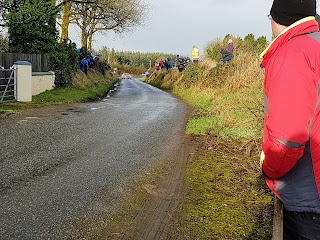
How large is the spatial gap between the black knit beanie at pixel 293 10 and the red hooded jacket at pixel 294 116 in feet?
0.15

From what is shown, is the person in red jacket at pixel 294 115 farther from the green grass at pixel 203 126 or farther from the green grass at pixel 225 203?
the green grass at pixel 203 126

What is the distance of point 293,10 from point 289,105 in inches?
21.7

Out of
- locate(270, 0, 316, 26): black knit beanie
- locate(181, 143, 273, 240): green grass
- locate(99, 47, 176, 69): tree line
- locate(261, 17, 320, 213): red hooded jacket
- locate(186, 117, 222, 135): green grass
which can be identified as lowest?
locate(181, 143, 273, 240): green grass

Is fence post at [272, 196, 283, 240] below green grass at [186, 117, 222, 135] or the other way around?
the other way around

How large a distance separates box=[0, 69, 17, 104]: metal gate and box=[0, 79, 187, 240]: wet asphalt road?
4.33 metres

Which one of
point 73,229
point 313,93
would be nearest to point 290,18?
point 313,93

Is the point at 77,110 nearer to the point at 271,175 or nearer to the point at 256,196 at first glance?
the point at 256,196

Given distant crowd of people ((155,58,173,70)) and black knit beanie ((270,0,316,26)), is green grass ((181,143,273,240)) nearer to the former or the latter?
black knit beanie ((270,0,316,26))

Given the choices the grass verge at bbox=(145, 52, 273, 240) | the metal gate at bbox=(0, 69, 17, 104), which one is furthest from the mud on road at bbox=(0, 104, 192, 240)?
the metal gate at bbox=(0, 69, 17, 104)

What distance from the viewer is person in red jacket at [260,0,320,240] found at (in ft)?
6.14

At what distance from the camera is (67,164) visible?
637 centimetres

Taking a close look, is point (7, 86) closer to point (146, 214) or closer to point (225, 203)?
point (146, 214)

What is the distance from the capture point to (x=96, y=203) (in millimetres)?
4551

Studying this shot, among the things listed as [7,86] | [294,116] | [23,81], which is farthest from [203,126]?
[23,81]
